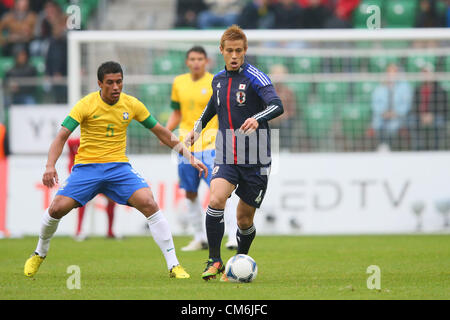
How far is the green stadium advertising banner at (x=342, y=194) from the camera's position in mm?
13523

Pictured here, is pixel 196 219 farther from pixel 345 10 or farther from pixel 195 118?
pixel 345 10

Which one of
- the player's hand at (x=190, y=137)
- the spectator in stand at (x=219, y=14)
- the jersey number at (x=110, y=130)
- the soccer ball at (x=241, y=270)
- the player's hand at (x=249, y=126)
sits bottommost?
the soccer ball at (x=241, y=270)

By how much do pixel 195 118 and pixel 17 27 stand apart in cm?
1028

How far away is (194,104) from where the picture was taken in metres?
10.6

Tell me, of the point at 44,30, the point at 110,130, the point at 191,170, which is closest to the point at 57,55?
the point at 44,30

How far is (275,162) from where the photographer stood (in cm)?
1345

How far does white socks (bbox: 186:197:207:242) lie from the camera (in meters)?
11.0

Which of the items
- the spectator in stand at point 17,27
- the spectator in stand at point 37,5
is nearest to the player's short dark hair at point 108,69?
the spectator in stand at point 17,27

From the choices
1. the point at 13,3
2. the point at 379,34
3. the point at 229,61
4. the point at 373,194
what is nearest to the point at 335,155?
the point at 373,194

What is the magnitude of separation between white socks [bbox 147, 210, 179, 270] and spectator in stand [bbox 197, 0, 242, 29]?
11.3 metres

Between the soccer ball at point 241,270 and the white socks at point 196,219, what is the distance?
150 inches

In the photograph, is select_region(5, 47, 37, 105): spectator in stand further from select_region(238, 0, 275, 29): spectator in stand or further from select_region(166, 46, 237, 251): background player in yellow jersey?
select_region(166, 46, 237, 251): background player in yellow jersey

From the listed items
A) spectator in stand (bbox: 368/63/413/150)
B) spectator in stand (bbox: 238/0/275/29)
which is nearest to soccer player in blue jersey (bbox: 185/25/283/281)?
spectator in stand (bbox: 368/63/413/150)

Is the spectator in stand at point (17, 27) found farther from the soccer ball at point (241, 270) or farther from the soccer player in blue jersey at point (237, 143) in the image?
the soccer ball at point (241, 270)
